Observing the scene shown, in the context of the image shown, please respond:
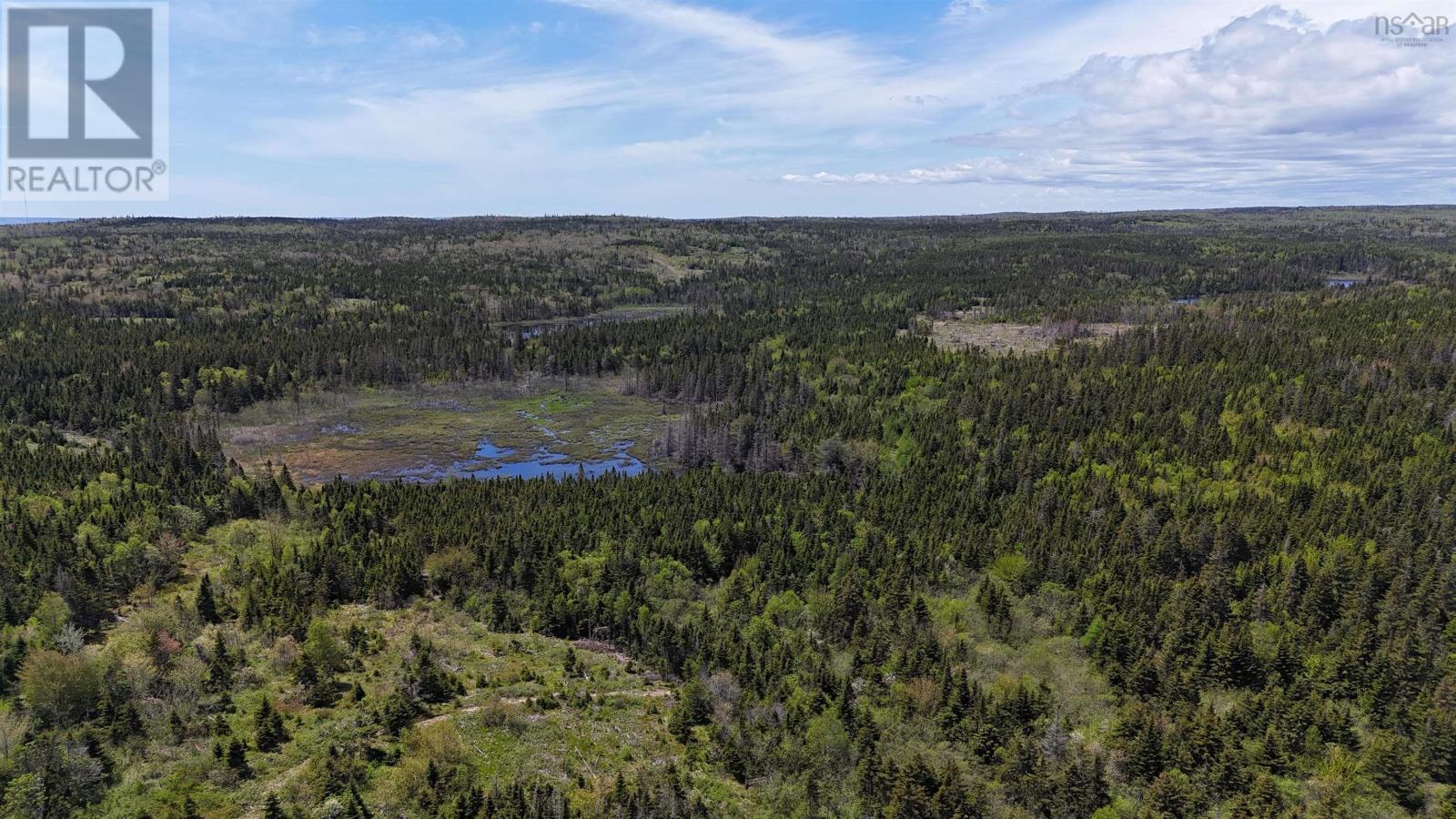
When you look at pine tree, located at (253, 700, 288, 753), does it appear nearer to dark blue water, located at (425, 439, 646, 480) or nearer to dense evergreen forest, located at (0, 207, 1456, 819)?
dense evergreen forest, located at (0, 207, 1456, 819)

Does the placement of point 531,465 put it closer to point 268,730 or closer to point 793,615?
point 793,615

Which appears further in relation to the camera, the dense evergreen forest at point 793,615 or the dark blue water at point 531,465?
the dark blue water at point 531,465

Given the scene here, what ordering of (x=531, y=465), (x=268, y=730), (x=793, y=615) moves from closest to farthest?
(x=268, y=730), (x=793, y=615), (x=531, y=465)

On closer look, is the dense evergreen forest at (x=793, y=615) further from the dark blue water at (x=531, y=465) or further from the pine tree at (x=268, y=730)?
the dark blue water at (x=531, y=465)

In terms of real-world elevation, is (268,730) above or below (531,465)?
below

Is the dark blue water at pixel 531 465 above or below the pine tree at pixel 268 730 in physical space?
→ above

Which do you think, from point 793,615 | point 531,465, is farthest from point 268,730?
point 531,465

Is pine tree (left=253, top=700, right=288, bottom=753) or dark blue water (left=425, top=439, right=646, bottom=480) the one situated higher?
dark blue water (left=425, top=439, right=646, bottom=480)

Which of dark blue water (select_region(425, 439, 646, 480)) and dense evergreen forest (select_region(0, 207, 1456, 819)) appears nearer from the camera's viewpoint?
dense evergreen forest (select_region(0, 207, 1456, 819))

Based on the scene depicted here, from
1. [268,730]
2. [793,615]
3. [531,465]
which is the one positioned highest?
[531,465]

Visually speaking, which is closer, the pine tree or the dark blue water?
the pine tree

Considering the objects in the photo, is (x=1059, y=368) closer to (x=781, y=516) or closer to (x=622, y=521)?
(x=781, y=516)

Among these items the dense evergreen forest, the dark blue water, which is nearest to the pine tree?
the dense evergreen forest

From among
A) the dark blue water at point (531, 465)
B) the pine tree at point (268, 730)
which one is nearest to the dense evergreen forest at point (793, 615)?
the pine tree at point (268, 730)
